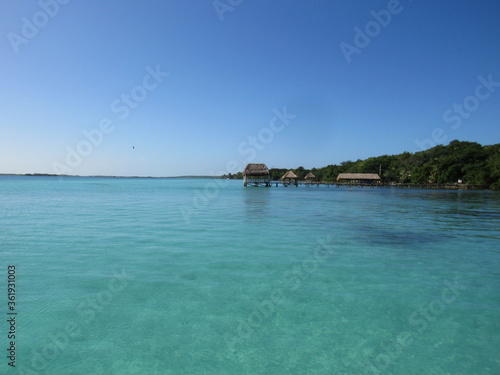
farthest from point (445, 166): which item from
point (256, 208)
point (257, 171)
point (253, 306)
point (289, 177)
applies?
point (253, 306)

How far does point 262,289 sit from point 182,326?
2090 mm

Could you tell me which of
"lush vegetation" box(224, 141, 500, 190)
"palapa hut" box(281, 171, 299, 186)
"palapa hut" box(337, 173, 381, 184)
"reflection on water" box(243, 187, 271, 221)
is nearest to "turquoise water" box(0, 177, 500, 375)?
"reflection on water" box(243, 187, 271, 221)

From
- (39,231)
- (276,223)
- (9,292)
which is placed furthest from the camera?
(276,223)

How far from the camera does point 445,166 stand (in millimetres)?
64875

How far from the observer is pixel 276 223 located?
1572 cm

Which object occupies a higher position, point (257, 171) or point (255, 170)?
point (255, 170)

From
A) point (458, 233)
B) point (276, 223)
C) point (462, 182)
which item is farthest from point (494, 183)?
point (276, 223)

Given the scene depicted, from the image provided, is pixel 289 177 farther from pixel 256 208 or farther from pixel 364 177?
pixel 256 208

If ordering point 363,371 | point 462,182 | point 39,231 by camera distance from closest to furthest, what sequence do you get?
point 363,371
point 39,231
point 462,182

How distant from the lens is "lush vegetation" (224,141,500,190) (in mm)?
55125

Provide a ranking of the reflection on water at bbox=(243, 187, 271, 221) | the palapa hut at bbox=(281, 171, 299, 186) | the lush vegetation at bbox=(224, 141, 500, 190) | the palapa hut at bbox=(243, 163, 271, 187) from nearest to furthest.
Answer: the reflection on water at bbox=(243, 187, 271, 221) < the lush vegetation at bbox=(224, 141, 500, 190) < the palapa hut at bbox=(243, 163, 271, 187) < the palapa hut at bbox=(281, 171, 299, 186)

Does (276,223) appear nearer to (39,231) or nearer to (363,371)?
(39,231)

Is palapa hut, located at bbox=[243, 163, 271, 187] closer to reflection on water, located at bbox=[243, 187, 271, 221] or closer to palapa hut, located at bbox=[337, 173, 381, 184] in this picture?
palapa hut, located at bbox=[337, 173, 381, 184]

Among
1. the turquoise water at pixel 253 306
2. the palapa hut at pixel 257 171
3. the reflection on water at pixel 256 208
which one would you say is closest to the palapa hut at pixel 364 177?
the palapa hut at pixel 257 171
